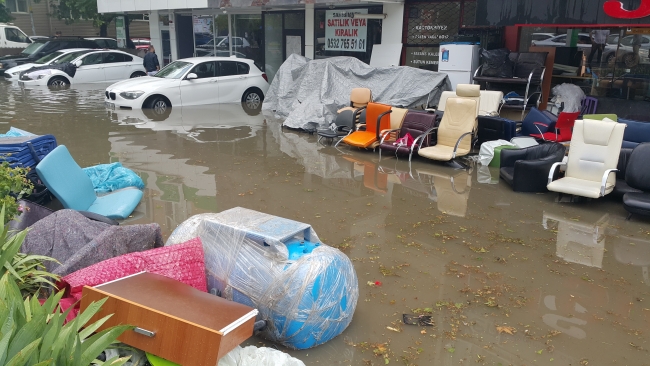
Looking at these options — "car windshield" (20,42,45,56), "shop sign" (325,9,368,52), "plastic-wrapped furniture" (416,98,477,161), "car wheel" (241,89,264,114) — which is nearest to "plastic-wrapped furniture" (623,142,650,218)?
"plastic-wrapped furniture" (416,98,477,161)

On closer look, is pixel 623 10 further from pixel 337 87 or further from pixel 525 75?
pixel 337 87

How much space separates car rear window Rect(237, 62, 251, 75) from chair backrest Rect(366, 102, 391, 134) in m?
6.43

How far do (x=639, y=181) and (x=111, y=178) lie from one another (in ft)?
22.9

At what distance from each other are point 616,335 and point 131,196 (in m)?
5.58

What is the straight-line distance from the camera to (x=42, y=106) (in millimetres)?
14828

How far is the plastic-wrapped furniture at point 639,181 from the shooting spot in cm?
670

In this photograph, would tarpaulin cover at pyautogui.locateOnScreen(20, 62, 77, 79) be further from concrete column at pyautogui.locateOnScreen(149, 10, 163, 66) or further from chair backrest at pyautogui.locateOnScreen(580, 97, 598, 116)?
chair backrest at pyautogui.locateOnScreen(580, 97, 598, 116)

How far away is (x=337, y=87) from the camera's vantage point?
1338 centimetres

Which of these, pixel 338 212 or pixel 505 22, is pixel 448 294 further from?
pixel 505 22

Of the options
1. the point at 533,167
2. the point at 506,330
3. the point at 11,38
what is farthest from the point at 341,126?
the point at 11,38

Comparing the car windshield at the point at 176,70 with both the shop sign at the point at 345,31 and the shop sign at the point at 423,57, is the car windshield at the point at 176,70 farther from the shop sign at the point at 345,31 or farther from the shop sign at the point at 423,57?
the shop sign at the point at 423,57

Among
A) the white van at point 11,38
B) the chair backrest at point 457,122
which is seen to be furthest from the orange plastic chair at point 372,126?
the white van at point 11,38

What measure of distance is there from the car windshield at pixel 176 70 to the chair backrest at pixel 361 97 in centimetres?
524

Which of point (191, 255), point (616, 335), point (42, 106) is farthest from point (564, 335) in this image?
point (42, 106)
